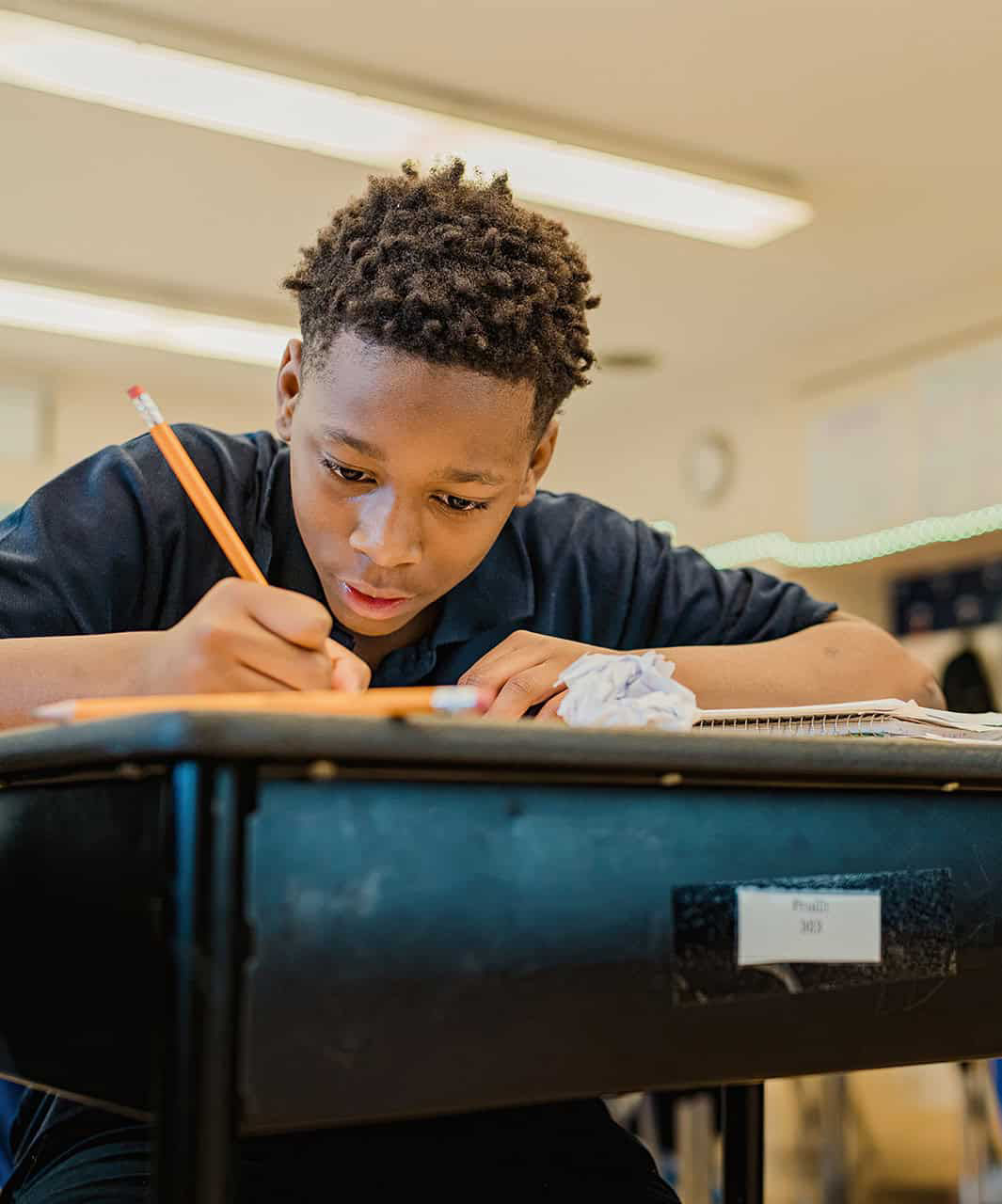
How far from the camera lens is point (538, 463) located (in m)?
1.18

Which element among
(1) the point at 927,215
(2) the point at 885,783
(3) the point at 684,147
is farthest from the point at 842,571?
(2) the point at 885,783

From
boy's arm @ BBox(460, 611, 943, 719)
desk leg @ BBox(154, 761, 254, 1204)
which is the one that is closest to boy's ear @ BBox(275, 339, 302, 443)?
boy's arm @ BBox(460, 611, 943, 719)

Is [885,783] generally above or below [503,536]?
below

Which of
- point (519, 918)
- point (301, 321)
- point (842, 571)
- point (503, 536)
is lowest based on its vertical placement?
point (519, 918)

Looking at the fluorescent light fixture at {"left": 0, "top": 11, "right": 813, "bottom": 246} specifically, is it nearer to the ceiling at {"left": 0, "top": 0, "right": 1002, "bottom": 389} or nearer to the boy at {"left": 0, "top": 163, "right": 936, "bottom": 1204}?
the ceiling at {"left": 0, "top": 0, "right": 1002, "bottom": 389}

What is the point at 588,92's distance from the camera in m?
3.41

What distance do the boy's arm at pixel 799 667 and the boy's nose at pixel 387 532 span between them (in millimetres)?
93

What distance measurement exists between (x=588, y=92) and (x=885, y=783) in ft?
9.92

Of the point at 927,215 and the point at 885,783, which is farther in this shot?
the point at 927,215

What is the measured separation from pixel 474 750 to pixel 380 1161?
41cm

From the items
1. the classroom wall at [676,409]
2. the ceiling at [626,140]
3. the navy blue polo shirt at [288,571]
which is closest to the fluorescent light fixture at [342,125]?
the ceiling at [626,140]

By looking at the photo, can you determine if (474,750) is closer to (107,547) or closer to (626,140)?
(107,547)

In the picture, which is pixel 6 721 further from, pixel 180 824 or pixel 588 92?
pixel 588 92

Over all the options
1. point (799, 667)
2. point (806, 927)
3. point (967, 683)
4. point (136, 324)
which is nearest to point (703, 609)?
point (799, 667)
